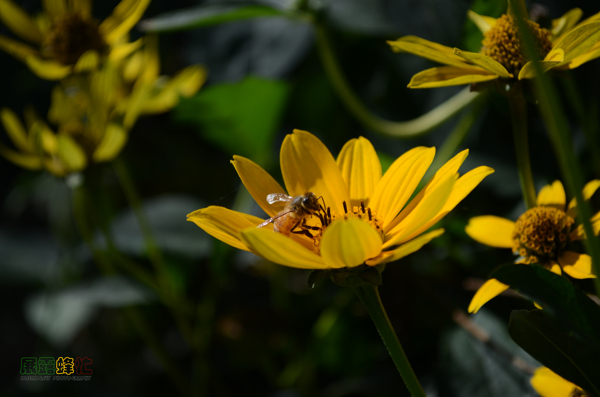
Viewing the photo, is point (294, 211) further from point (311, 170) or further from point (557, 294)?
point (557, 294)

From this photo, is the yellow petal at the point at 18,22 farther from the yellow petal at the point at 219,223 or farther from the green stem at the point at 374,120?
the yellow petal at the point at 219,223

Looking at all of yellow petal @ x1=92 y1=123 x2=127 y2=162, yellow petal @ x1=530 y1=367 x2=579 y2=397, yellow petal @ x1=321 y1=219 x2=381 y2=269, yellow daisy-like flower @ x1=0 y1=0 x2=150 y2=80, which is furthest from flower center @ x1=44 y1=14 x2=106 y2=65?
yellow petal @ x1=530 y1=367 x2=579 y2=397

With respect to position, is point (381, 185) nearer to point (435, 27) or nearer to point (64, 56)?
Answer: point (435, 27)

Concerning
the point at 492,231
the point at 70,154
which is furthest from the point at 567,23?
the point at 70,154

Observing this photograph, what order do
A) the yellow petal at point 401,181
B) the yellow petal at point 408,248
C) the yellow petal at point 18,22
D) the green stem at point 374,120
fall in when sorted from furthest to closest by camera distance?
the yellow petal at point 18,22, the green stem at point 374,120, the yellow petal at point 401,181, the yellow petal at point 408,248

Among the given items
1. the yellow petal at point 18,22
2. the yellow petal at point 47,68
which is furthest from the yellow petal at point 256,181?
the yellow petal at point 18,22

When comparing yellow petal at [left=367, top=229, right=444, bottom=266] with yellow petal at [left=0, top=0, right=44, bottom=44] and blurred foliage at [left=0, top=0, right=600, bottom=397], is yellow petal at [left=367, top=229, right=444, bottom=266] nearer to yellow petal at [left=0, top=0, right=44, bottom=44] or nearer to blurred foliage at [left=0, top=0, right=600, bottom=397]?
blurred foliage at [left=0, top=0, right=600, bottom=397]
